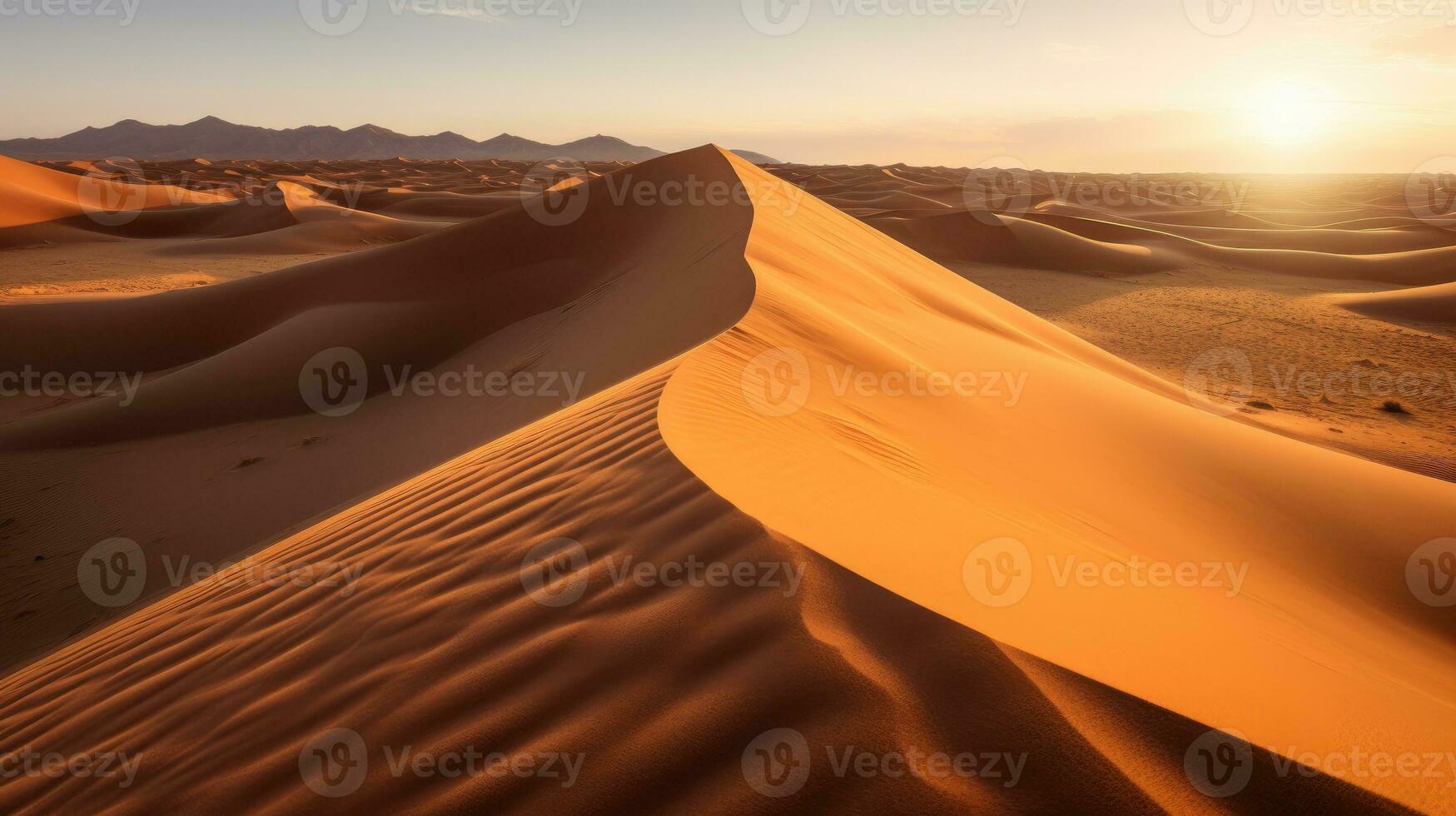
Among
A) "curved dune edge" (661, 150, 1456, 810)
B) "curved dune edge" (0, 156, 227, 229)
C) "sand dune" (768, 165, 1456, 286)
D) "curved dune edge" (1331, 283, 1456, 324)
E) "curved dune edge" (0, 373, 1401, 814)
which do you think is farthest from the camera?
"curved dune edge" (0, 156, 227, 229)

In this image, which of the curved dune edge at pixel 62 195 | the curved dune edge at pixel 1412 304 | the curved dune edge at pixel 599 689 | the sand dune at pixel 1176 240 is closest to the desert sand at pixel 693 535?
the curved dune edge at pixel 599 689

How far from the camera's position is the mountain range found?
455 ft

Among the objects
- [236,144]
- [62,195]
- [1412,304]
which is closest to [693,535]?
[1412,304]

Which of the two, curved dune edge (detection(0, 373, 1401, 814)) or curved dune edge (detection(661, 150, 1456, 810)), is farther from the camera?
curved dune edge (detection(661, 150, 1456, 810))

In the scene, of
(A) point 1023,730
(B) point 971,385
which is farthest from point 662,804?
(B) point 971,385

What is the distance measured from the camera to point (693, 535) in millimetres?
2090

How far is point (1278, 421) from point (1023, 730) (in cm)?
944

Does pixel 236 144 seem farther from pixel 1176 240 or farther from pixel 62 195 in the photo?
pixel 1176 240

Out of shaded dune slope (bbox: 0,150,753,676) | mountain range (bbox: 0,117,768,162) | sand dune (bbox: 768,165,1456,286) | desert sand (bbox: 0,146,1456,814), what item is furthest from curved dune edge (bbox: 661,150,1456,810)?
mountain range (bbox: 0,117,768,162)

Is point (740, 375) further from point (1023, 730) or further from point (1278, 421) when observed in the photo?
point (1278, 421)

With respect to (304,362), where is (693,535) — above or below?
above

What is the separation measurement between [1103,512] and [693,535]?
272cm

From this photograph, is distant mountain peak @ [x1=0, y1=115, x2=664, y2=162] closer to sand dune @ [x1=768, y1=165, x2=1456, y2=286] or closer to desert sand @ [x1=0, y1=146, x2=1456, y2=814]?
sand dune @ [x1=768, y1=165, x2=1456, y2=286]

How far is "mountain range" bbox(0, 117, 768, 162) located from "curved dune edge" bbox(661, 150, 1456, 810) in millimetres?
141560
